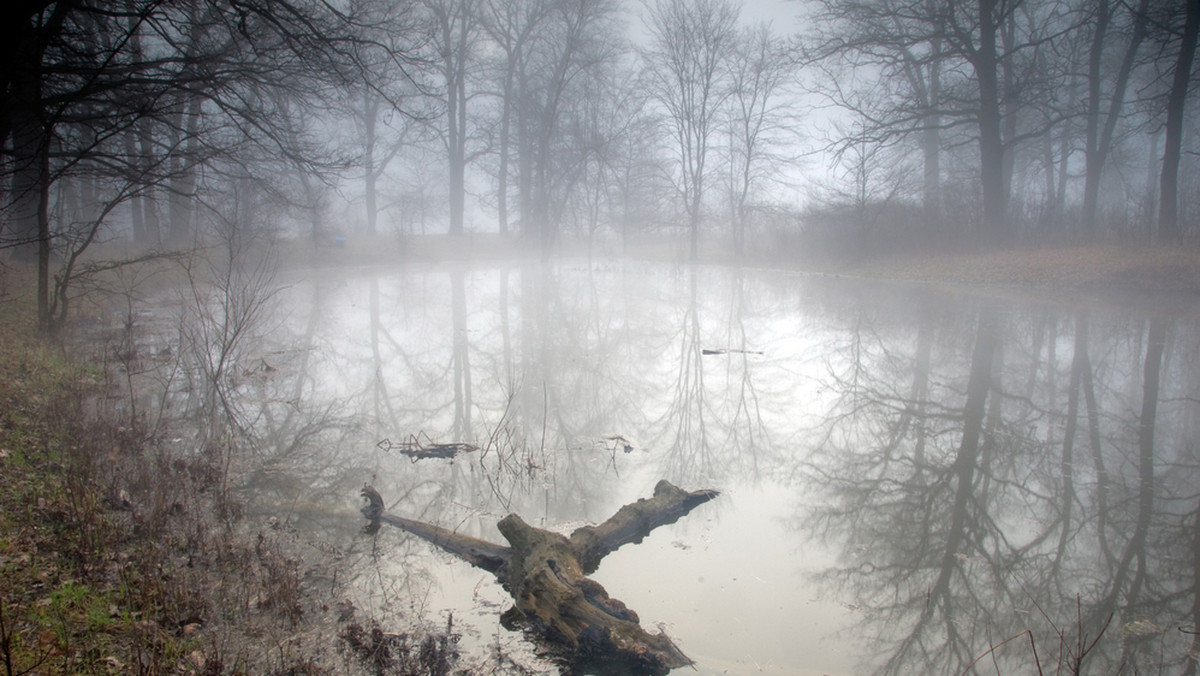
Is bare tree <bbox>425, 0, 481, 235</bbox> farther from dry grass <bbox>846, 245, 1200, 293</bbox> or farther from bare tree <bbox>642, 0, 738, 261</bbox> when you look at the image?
dry grass <bbox>846, 245, 1200, 293</bbox>

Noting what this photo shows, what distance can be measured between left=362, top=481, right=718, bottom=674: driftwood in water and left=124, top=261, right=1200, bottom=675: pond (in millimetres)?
95

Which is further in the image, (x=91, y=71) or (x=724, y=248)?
(x=724, y=248)

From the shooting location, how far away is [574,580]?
275cm

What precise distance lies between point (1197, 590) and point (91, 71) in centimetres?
809

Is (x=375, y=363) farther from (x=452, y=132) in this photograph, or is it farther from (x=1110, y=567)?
(x=452, y=132)

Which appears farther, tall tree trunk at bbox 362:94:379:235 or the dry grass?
tall tree trunk at bbox 362:94:379:235

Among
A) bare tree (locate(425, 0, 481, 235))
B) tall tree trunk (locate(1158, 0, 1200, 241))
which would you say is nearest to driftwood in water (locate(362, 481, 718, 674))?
tall tree trunk (locate(1158, 0, 1200, 241))

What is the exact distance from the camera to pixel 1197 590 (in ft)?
9.74

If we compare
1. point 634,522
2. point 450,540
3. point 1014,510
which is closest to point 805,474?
point 1014,510

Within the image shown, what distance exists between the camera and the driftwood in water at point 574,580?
97.0 inches

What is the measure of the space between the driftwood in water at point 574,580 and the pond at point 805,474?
3.7 inches

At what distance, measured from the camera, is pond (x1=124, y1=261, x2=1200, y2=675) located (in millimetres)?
2816

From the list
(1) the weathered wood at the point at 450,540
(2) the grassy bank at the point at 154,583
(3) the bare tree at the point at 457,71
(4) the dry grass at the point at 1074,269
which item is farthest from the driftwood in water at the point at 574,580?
(3) the bare tree at the point at 457,71

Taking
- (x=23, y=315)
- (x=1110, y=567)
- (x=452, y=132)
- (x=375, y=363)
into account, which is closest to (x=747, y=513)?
(x=1110, y=567)
